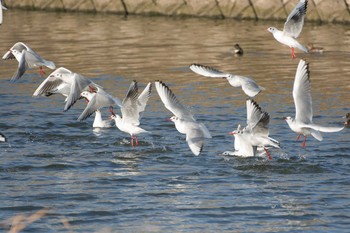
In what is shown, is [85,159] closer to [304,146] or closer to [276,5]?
[304,146]

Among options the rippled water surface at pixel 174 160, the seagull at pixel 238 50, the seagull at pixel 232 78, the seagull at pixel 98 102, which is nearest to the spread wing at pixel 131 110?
the seagull at pixel 98 102

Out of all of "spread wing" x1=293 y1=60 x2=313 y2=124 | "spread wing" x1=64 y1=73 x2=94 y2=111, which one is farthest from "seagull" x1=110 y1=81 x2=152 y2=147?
"spread wing" x1=293 y1=60 x2=313 y2=124

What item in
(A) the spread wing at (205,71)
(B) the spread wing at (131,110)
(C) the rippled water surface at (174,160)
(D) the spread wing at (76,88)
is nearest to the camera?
(C) the rippled water surface at (174,160)

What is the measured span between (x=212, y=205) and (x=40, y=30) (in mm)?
19459

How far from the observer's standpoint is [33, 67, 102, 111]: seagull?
55.2ft

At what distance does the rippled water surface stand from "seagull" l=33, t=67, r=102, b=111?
59 centimetres

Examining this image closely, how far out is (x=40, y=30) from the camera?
3181 centimetres

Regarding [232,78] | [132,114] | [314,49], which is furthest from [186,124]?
[314,49]

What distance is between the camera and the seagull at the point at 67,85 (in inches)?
662

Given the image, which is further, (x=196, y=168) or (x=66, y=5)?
(x=66, y=5)

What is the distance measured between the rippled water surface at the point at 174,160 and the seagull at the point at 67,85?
589 mm

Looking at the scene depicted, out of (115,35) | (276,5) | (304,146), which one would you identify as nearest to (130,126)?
(304,146)

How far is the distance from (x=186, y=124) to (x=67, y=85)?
328 centimetres

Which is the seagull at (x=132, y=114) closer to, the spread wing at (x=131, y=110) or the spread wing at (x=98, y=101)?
the spread wing at (x=131, y=110)
